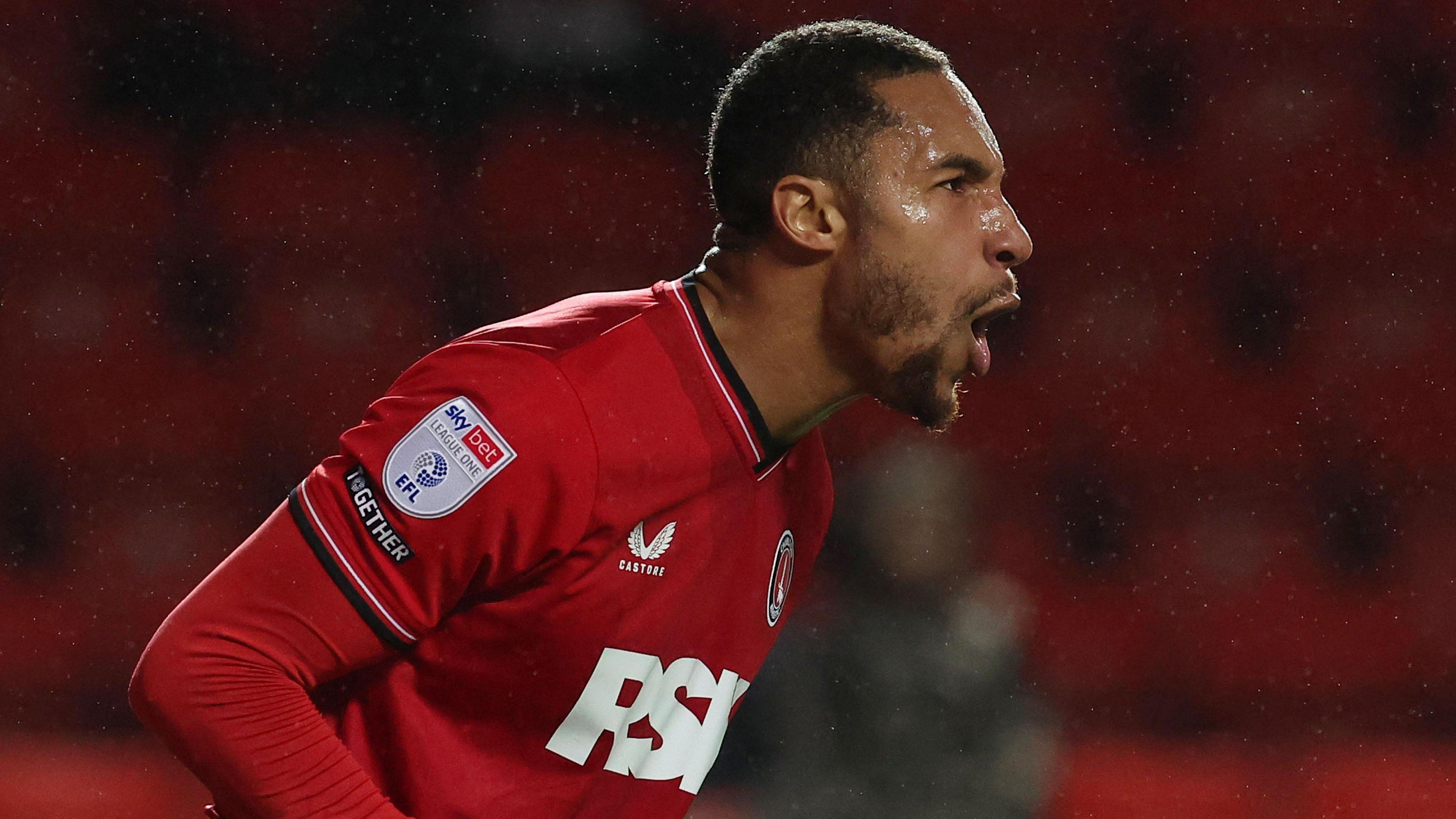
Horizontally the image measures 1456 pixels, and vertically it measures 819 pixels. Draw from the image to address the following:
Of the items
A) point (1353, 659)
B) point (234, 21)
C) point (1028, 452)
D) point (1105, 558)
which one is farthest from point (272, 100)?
point (1353, 659)

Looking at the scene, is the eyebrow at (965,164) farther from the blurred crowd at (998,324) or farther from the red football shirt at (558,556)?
the blurred crowd at (998,324)

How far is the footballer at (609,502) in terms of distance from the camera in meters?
0.71

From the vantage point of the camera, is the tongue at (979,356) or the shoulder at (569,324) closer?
the shoulder at (569,324)

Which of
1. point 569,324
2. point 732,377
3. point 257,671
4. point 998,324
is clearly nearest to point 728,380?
point 732,377

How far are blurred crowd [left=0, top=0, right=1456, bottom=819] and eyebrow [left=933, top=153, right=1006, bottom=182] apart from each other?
1.46 metres

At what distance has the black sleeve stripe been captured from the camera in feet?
2.31

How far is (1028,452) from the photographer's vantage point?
97.1 inches

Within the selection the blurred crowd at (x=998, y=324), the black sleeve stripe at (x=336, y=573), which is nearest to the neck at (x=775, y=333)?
the black sleeve stripe at (x=336, y=573)

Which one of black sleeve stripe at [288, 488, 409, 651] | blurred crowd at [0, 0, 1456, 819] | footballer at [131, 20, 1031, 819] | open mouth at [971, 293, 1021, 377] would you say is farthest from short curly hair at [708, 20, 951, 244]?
blurred crowd at [0, 0, 1456, 819]

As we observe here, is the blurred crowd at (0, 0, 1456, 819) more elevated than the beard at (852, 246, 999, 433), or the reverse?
the beard at (852, 246, 999, 433)

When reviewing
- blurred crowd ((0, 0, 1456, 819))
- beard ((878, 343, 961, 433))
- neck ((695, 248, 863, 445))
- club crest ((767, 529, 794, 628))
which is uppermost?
neck ((695, 248, 863, 445))

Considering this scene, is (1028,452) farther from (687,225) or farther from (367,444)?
(367,444)

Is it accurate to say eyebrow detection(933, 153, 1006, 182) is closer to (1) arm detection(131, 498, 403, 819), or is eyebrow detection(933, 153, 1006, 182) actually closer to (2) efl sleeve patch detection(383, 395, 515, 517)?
(2) efl sleeve patch detection(383, 395, 515, 517)

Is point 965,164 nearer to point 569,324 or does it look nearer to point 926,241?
point 926,241
